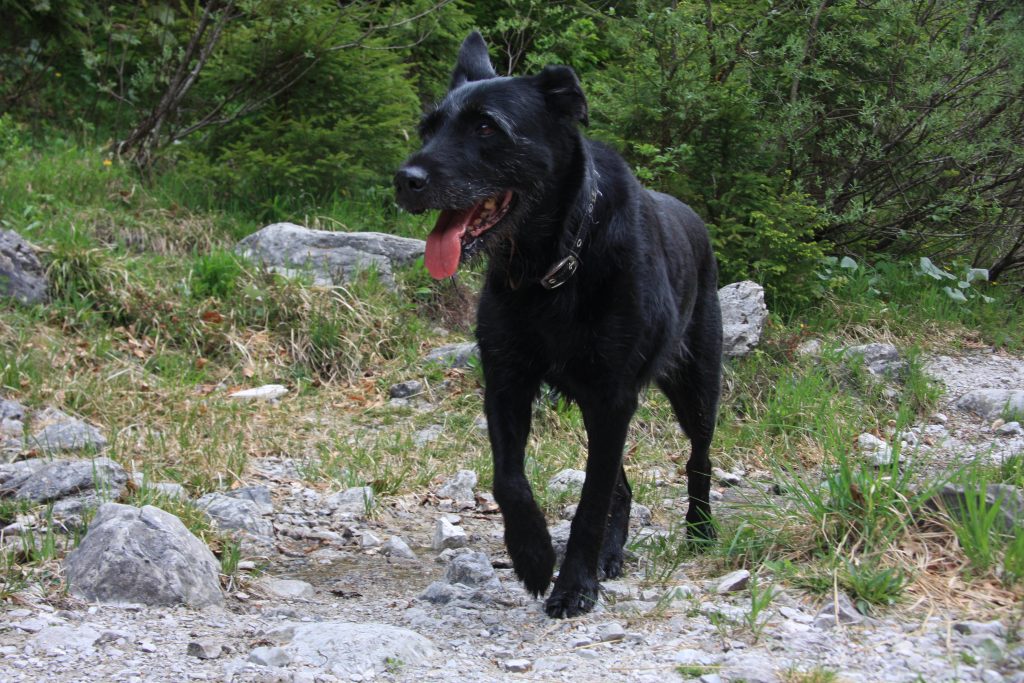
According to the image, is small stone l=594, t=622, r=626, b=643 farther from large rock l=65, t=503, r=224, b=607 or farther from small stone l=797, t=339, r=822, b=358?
small stone l=797, t=339, r=822, b=358

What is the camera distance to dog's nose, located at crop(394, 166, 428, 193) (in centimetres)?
334

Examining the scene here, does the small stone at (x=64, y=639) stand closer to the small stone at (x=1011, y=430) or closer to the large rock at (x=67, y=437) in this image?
the large rock at (x=67, y=437)

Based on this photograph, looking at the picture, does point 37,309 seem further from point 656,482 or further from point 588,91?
point 588,91

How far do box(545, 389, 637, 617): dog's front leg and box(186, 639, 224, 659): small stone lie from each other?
1.10 metres

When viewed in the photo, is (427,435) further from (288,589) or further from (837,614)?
(837,614)

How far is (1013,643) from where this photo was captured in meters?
2.84

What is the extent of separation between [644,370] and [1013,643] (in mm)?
1455

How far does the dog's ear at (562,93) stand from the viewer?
3.60 m

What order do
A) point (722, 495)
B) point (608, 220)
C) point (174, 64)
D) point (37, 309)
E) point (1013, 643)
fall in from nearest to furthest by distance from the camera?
point (1013, 643) < point (608, 220) < point (722, 495) < point (37, 309) < point (174, 64)

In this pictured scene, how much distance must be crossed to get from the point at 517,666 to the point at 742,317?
4.11m

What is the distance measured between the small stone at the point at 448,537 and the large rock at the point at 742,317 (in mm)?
2802

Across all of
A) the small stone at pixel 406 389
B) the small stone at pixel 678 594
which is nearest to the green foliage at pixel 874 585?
the small stone at pixel 678 594

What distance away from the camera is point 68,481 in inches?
166

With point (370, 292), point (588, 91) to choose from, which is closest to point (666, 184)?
point (588, 91)
